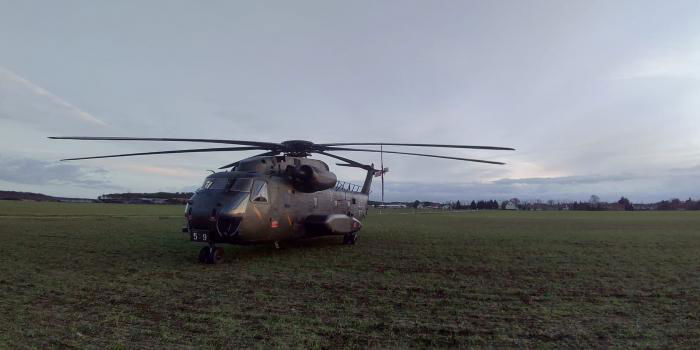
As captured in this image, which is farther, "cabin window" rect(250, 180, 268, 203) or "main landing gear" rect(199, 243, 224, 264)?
"cabin window" rect(250, 180, 268, 203)

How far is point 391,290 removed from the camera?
7.05 m

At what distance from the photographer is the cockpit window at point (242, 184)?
412 inches

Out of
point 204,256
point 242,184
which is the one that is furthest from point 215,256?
point 242,184

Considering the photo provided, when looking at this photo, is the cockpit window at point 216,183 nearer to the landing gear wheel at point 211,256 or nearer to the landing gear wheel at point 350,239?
the landing gear wheel at point 211,256

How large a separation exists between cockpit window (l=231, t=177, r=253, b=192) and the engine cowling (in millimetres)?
1796

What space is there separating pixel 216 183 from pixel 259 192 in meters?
1.13

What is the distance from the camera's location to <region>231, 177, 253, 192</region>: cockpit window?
10.5m

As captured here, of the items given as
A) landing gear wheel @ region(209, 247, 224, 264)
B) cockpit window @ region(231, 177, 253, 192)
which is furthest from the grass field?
cockpit window @ region(231, 177, 253, 192)

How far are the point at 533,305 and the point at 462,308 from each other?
3.73 ft

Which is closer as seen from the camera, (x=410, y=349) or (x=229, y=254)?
(x=410, y=349)

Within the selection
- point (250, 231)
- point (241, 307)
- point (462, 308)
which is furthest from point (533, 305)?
point (250, 231)

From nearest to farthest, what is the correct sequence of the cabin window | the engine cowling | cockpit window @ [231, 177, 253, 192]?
cockpit window @ [231, 177, 253, 192], the cabin window, the engine cowling

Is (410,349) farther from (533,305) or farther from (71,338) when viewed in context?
(71,338)

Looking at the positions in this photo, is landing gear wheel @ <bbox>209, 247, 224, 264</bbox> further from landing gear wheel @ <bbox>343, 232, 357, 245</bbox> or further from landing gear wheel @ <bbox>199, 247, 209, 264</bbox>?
landing gear wheel @ <bbox>343, 232, 357, 245</bbox>
